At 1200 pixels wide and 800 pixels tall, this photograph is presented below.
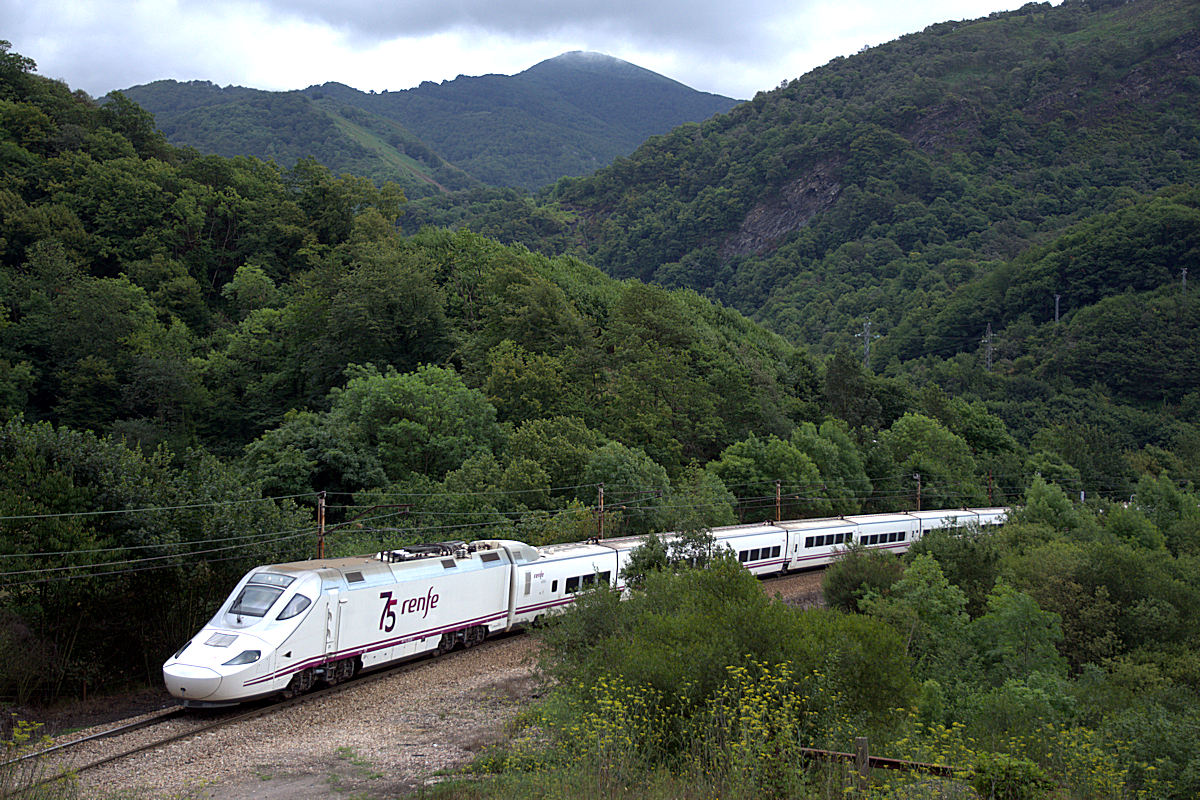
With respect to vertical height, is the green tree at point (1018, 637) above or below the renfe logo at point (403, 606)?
below

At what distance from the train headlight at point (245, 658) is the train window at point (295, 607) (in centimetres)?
95

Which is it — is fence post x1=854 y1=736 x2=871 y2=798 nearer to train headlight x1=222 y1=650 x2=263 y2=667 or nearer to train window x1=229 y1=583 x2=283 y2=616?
train headlight x1=222 y1=650 x2=263 y2=667

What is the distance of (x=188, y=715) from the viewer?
59.5 feet

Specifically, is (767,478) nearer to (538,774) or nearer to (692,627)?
(692,627)

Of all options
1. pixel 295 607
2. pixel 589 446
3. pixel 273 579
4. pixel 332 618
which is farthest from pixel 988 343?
pixel 295 607

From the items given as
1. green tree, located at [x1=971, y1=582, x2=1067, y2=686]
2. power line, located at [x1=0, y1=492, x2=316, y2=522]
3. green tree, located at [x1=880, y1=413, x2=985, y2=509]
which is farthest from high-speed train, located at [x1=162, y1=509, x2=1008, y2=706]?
green tree, located at [x1=880, y1=413, x2=985, y2=509]

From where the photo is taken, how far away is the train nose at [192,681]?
17625 mm

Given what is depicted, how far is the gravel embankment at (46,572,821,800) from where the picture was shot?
13.7 meters

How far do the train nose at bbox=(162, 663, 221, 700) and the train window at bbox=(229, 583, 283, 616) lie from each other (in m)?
1.66

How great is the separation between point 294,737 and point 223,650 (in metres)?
2.82

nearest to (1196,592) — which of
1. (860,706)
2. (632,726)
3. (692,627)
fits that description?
(860,706)

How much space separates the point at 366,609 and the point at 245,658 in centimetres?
345

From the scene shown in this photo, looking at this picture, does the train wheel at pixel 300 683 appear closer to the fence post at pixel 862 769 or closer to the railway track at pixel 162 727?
the railway track at pixel 162 727

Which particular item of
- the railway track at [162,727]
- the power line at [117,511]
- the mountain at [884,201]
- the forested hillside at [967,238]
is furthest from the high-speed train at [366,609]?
the mountain at [884,201]
